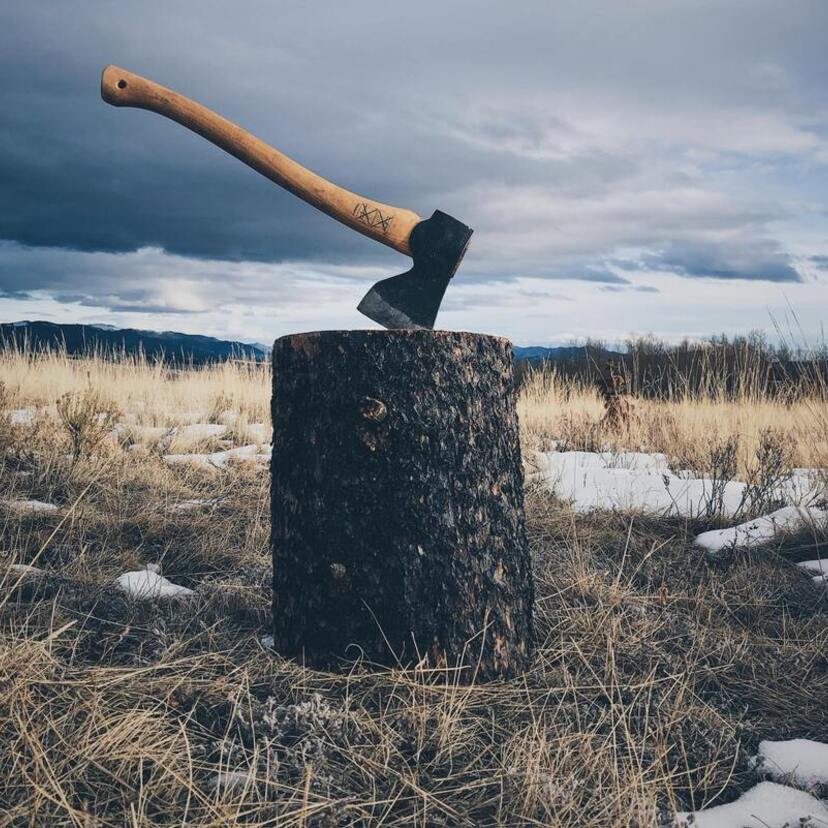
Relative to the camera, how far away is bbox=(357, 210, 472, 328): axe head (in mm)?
2900

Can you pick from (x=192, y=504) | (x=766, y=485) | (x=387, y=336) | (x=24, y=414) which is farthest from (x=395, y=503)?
(x=24, y=414)

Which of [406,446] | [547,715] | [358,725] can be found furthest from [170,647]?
[547,715]

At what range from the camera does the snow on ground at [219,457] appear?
17.0ft

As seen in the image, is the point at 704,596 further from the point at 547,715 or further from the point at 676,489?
the point at 676,489

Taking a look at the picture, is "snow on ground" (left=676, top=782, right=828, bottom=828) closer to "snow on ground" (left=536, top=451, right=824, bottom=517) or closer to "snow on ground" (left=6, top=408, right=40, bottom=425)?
"snow on ground" (left=536, top=451, right=824, bottom=517)

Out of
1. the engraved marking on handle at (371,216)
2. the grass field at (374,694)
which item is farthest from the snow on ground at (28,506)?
the engraved marking on handle at (371,216)

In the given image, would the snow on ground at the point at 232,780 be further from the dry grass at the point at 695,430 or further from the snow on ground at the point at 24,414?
the snow on ground at the point at 24,414

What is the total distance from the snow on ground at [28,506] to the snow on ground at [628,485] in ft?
9.46

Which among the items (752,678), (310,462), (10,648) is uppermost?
(310,462)

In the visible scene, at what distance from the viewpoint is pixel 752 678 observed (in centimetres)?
235

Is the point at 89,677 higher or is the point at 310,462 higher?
the point at 310,462

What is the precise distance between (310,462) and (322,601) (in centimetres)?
42

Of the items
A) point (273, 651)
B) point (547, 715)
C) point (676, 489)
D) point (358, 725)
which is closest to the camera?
point (358, 725)

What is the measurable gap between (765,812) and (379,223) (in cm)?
238
